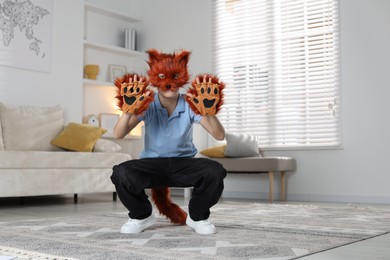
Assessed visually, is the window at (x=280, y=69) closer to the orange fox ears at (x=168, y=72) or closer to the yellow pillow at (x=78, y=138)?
the yellow pillow at (x=78, y=138)

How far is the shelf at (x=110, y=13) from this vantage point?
5797mm

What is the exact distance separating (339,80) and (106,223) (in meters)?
3.04

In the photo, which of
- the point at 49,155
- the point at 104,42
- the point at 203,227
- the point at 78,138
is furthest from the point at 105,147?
the point at 203,227

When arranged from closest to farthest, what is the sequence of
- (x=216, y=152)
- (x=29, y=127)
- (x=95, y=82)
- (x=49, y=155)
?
(x=49, y=155) < (x=29, y=127) < (x=216, y=152) < (x=95, y=82)

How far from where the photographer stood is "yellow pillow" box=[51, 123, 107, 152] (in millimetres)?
4508

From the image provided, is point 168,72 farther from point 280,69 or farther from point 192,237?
point 280,69

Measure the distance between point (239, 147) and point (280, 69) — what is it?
975 millimetres

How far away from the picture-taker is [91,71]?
5773 mm

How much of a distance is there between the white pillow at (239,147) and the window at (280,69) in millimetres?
342

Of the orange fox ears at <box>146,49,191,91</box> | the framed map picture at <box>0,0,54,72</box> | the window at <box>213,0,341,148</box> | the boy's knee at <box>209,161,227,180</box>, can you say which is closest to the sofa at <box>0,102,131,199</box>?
the framed map picture at <box>0,0,54,72</box>

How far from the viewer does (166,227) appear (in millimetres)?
2516

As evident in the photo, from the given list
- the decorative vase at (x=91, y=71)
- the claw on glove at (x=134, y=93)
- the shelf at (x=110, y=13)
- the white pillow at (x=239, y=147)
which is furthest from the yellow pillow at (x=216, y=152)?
the claw on glove at (x=134, y=93)

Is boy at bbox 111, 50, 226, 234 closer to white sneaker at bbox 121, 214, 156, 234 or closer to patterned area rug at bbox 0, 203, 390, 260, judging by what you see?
white sneaker at bbox 121, 214, 156, 234

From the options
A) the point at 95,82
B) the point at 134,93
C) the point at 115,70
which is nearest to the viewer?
the point at 134,93
